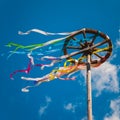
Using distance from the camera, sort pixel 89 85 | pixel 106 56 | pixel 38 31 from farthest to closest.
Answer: pixel 106 56
pixel 38 31
pixel 89 85

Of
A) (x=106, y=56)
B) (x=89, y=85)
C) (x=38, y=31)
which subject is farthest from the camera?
(x=106, y=56)

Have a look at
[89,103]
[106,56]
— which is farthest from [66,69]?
[89,103]

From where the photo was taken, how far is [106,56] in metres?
13.7

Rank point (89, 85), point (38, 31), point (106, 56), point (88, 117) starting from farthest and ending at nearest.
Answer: point (106, 56) < point (38, 31) < point (89, 85) < point (88, 117)

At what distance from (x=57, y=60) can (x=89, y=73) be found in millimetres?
1570

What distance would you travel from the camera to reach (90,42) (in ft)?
43.5

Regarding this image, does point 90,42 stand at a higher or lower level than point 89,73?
higher

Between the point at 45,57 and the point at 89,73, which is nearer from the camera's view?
the point at 89,73

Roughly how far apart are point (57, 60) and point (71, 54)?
0.51 metres

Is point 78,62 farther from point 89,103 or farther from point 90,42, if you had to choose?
point 89,103

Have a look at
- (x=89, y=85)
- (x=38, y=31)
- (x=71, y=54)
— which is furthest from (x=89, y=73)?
(x=38, y=31)

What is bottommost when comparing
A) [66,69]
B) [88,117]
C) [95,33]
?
[88,117]

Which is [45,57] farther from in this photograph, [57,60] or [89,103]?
[89,103]

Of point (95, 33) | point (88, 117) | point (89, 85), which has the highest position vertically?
point (95, 33)
